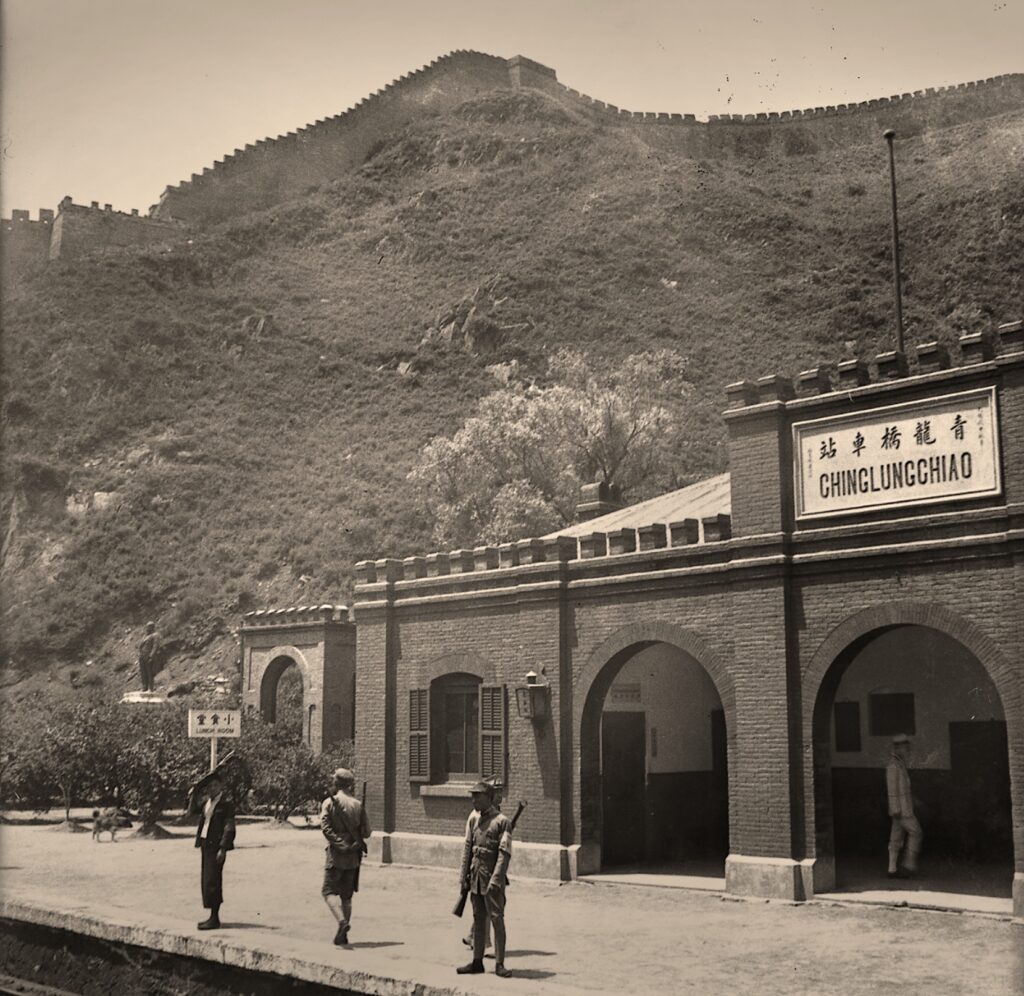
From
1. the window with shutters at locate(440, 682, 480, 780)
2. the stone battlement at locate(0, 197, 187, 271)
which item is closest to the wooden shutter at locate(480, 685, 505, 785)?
the window with shutters at locate(440, 682, 480, 780)

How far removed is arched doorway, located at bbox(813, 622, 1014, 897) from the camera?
632 inches

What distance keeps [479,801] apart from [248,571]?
4929 cm

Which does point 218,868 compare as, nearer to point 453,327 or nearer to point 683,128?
point 453,327

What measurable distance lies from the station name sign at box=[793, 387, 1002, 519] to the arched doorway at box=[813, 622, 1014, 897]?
2236 millimetres

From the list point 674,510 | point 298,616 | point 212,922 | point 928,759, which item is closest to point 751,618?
point 928,759

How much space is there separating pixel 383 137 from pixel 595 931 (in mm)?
85701

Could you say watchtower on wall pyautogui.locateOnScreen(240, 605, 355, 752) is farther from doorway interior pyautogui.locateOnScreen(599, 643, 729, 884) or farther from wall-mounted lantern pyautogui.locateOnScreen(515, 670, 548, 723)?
wall-mounted lantern pyautogui.locateOnScreen(515, 670, 548, 723)

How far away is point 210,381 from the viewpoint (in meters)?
72.8

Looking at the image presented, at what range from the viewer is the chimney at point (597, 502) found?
23297 mm

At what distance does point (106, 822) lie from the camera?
77.0ft

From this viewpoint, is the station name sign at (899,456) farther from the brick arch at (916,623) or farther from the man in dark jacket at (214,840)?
the man in dark jacket at (214,840)

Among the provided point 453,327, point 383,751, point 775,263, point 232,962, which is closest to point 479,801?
point 232,962

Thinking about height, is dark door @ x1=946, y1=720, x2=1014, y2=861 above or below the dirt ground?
above

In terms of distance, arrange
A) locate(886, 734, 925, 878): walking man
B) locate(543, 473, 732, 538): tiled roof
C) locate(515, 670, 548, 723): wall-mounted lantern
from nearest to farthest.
→ locate(886, 734, 925, 878): walking man, locate(515, 670, 548, 723): wall-mounted lantern, locate(543, 473, 732, 538): tiled roof
